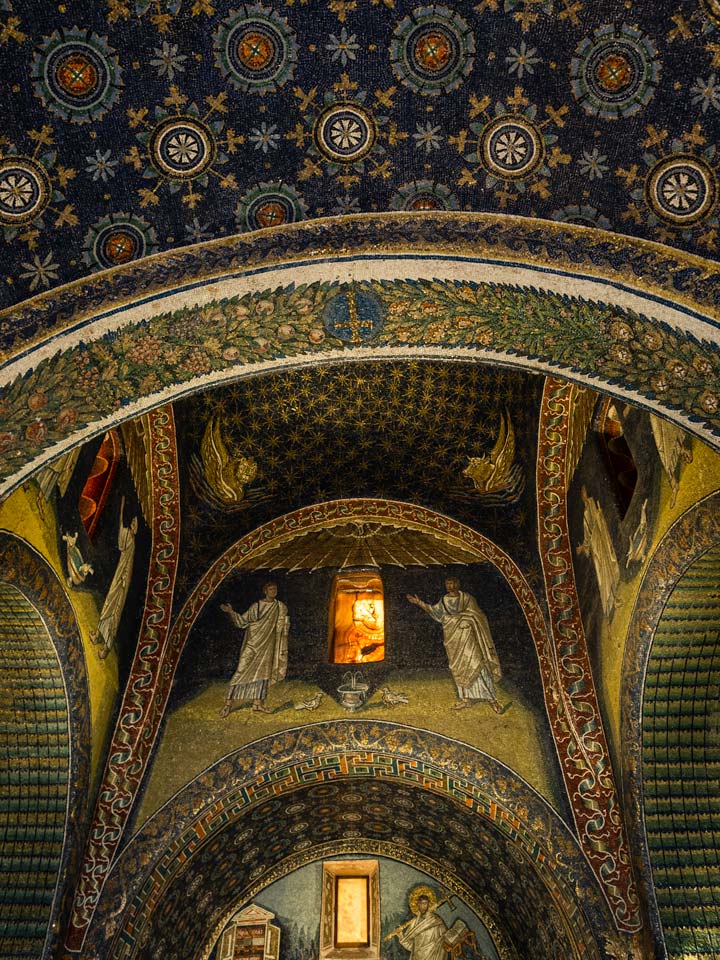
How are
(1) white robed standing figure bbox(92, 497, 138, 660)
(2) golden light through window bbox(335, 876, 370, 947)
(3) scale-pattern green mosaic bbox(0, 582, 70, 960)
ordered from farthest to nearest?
(2) golden light through window bbox(335, 876, 370, 947)
(1) white robed standing figure bbox(92, 497, 138, 660)
(3) scale-pattern green mosaic bbox(0, 582, 70, 960)

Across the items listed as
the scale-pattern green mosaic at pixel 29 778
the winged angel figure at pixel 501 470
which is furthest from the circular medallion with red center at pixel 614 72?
the scale-pattern green mosaic at pixel 29 778

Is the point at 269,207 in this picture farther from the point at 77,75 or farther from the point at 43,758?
the point at 43,758

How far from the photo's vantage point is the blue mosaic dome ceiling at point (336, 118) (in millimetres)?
4281

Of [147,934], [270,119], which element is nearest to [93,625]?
[147,934]

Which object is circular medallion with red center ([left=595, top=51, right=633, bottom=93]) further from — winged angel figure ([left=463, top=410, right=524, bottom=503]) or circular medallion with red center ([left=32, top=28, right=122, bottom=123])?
winged angel figure ([left=463, top=410, right=524, bottom=503])

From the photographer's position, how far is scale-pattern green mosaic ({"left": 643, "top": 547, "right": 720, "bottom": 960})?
708 cm

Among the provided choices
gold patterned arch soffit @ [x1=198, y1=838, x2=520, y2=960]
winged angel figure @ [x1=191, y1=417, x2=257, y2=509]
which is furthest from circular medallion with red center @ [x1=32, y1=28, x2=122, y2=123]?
gold patterned arch soffit @ [x1=198, y1=838, x2=520, y2=960]

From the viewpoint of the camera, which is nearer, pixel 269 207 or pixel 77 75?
pixel 77 75

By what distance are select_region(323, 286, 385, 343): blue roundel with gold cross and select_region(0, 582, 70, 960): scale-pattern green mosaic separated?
12.0 ft

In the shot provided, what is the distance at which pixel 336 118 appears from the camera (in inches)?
182

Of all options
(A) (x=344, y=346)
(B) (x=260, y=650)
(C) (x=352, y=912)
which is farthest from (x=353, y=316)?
(C) (x=352, y=912)

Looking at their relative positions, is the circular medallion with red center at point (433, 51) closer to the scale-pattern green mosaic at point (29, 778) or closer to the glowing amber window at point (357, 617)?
the scale-pattern green mosaic at point (29, 778)

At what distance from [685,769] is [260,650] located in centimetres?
409

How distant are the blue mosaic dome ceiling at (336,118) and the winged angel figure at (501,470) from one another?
169 inches
